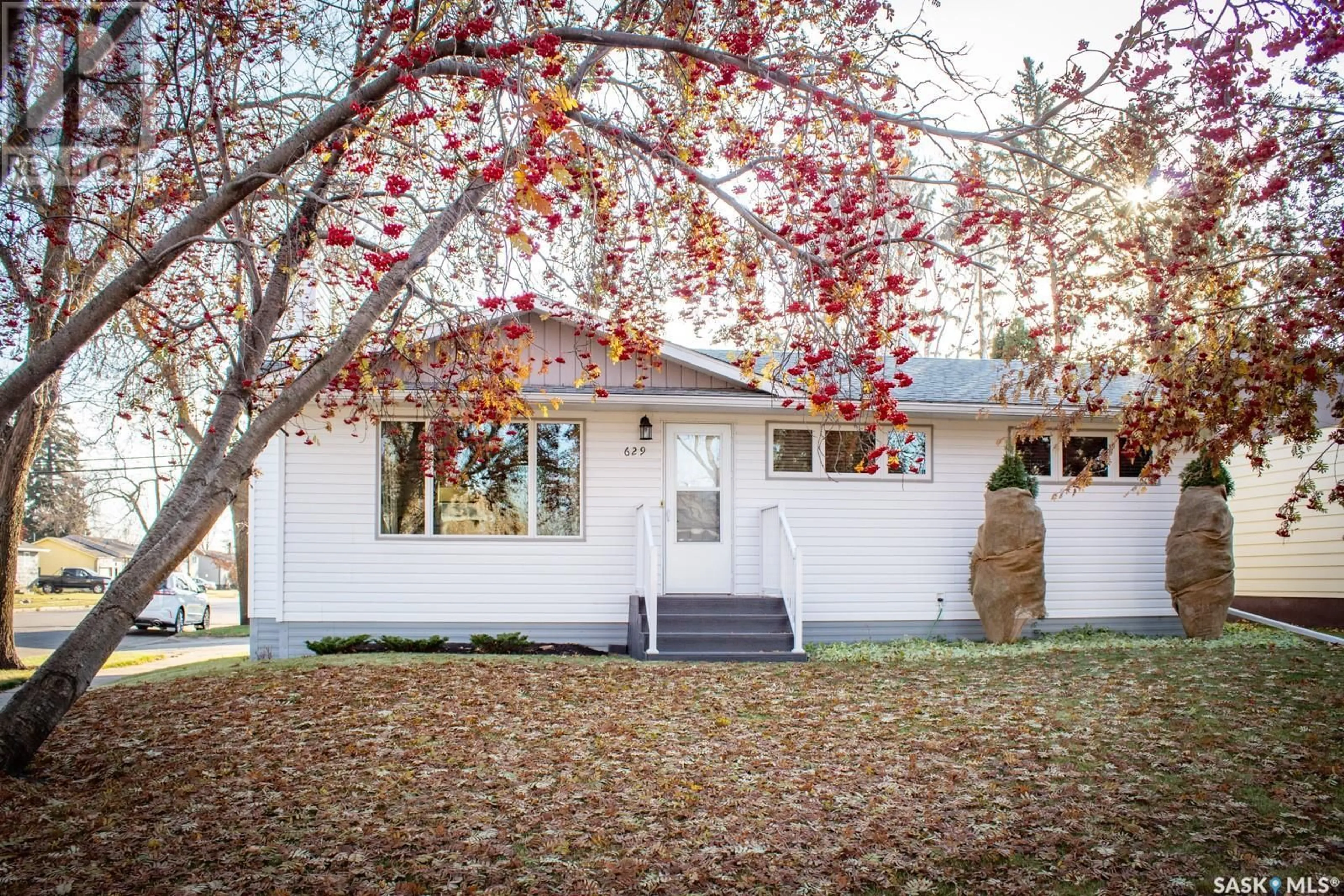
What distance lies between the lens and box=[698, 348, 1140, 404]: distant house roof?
11.1 m

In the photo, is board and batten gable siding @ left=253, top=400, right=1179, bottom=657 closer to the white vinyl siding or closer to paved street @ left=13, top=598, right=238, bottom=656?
the white vinyl siding

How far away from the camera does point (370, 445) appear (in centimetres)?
1052

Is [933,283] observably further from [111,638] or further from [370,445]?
[370,445]

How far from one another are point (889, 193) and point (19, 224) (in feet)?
20.0

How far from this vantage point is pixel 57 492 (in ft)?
135

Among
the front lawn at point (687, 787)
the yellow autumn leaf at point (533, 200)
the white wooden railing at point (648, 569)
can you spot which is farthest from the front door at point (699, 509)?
the yellow autumn leaf at point (533, 200)

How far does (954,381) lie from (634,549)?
16.0 feet

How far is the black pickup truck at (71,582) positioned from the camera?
35500mm

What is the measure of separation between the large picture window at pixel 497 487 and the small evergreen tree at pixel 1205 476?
6.95 metres

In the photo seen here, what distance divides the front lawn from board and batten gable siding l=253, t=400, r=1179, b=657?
2.41 m

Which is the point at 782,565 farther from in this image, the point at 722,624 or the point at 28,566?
the point at 28,566

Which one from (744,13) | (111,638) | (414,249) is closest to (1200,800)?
(744,13)

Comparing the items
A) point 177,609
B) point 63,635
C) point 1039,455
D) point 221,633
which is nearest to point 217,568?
point 177,609

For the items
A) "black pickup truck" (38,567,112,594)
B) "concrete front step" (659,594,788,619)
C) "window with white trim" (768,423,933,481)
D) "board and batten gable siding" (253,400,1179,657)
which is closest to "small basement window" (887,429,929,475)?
"window with white trim" (768,423,933,481)
